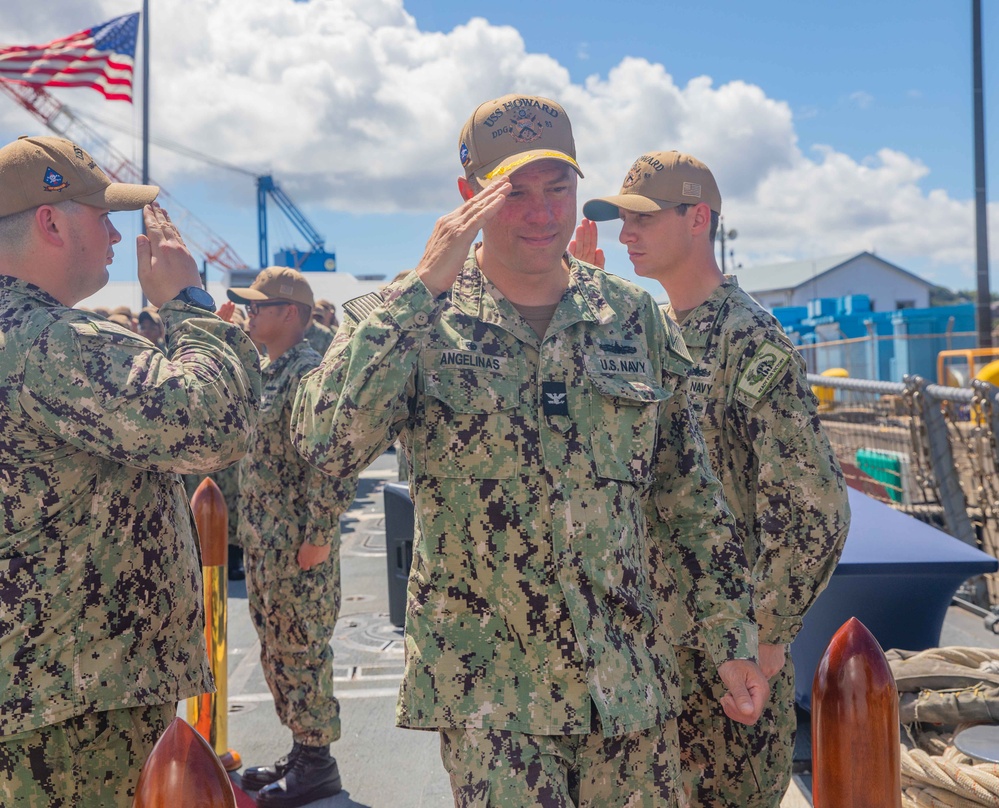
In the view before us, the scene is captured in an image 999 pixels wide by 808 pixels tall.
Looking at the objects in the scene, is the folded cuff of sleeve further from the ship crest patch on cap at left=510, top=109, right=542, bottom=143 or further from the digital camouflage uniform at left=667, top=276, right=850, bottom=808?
the ship crest patch on cap at left=510, top=109, right=542, bottom=143

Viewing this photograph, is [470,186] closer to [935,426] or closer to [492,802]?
[492,802]

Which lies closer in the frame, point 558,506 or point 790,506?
point 558,506

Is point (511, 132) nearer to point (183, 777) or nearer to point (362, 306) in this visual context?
point (362, 306)

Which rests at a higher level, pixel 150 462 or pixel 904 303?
pixel 904 303

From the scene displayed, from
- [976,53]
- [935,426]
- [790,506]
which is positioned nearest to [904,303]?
[976,53]

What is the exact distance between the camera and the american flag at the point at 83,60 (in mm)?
14672

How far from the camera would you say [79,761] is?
224cm

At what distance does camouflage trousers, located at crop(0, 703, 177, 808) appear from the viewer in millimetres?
2186

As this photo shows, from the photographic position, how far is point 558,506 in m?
2.12

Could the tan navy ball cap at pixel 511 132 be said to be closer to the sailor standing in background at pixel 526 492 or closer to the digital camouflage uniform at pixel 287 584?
the sailor standing in background at pixel 526 492

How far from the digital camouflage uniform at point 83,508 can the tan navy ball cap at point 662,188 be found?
4.62ft

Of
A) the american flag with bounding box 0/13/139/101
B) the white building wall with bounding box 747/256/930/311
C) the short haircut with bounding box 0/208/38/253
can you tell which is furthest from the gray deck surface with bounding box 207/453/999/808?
the white building wall with bounding box 747/256/930/311

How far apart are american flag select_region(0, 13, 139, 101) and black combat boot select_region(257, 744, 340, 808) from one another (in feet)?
44.3

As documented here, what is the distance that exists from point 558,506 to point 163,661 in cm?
106
